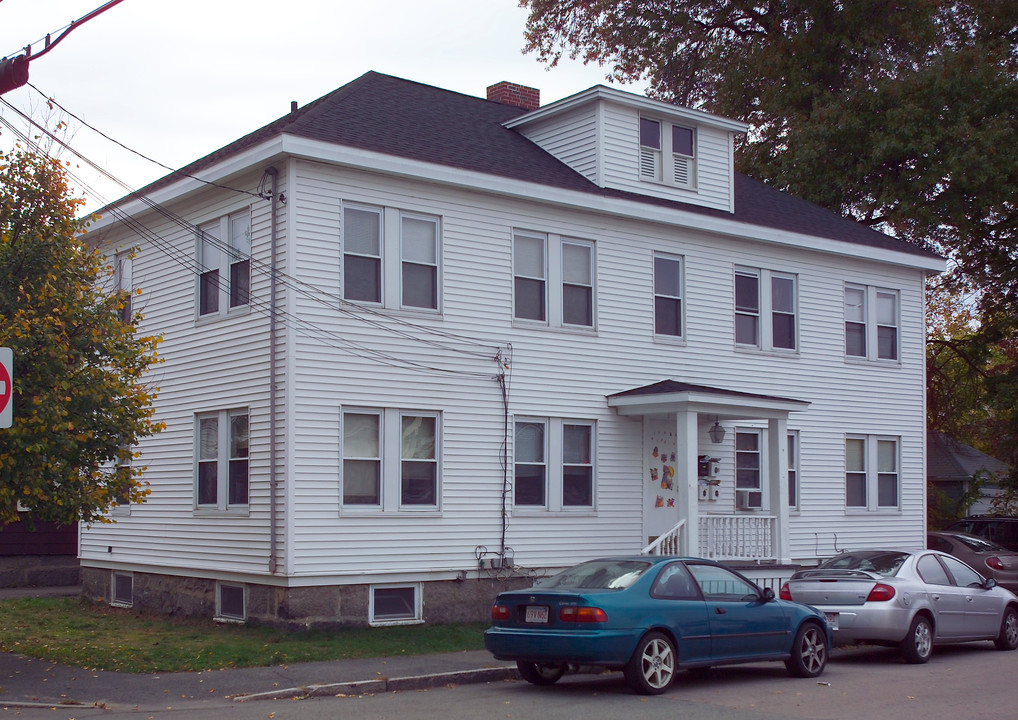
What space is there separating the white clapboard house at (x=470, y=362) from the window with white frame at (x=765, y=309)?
61mm

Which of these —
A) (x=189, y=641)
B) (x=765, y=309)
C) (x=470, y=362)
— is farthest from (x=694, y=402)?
(x=189, y=641)

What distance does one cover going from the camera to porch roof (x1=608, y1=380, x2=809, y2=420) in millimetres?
19594

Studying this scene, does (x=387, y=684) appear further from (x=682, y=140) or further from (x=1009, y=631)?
(x=682, y=140)

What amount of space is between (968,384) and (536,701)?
30.3 meters

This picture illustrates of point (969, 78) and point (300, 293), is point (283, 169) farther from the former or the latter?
point (969, 78)

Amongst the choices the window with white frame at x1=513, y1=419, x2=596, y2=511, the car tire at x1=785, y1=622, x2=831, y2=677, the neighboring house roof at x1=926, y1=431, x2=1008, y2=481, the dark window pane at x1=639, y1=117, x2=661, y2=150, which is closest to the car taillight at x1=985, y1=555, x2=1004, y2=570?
the window with white frame at x1=513, y1=419, x2=596, y2=511

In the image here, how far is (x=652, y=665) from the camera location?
12.2 meters

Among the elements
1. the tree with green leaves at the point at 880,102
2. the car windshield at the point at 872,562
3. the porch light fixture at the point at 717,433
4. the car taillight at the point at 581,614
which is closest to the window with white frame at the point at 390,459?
the porch light fixture at the point at 717,433

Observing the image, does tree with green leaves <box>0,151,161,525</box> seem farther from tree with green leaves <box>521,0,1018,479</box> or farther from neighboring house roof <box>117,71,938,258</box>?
tree with green leaves <box>521,0,1018,479</box>

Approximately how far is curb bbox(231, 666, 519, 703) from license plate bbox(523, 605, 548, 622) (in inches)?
54.5

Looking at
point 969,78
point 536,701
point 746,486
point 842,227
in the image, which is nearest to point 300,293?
point 536,701

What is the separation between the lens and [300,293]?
1700cm

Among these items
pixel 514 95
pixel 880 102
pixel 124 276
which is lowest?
pixel 124 276

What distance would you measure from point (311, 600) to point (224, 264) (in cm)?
559
